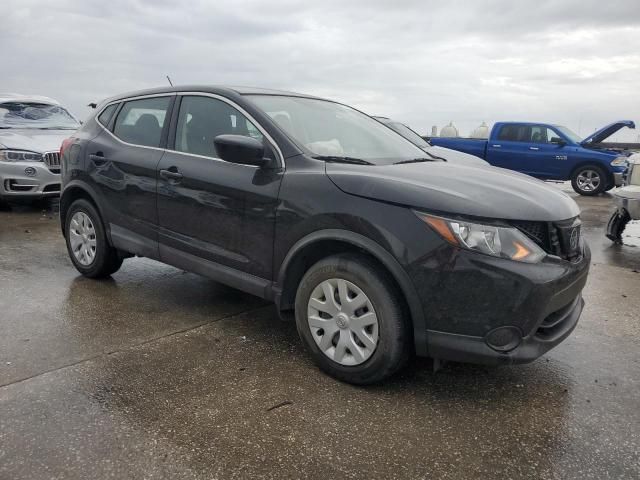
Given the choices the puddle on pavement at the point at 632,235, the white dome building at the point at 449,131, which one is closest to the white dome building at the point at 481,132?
the white dome building at the point at 449,131

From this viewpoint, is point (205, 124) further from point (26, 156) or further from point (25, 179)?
point (26, 156)

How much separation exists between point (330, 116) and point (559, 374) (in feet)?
7.56

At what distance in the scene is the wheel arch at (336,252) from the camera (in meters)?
2.71

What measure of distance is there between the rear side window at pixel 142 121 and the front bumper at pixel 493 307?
8.30 ft

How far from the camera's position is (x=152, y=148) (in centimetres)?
407

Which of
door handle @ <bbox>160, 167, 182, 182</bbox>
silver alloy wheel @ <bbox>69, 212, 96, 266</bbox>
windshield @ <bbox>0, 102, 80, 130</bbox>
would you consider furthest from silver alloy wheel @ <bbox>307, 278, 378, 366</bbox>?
windshield @ <bbox>0, 102, 80, 130</bbox>

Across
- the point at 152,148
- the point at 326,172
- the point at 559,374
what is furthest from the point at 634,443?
the point at 152,148

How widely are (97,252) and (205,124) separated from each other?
168 centimetres

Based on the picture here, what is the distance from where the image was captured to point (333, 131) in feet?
12.2

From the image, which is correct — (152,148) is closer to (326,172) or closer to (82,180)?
(82,180)

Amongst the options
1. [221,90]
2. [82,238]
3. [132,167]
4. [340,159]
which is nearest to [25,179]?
[82,238]

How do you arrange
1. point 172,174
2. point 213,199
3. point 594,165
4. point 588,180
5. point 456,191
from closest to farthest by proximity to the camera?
point 456,191 < point 213,199 < point 172,174 < point 594,165 < point 588,180

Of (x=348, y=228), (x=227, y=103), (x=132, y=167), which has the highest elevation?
(x=227, y=103)

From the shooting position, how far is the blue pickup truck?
13000mm
